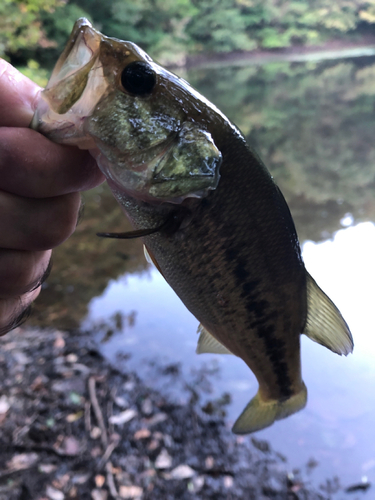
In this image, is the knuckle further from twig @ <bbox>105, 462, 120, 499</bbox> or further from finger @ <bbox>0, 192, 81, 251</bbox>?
twig @ <bbox>105, 462, 120, 499</bbox>

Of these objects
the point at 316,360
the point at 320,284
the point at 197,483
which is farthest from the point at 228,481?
the point at 320,284

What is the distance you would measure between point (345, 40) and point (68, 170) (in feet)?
155

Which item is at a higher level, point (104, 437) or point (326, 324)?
point (326, 324)

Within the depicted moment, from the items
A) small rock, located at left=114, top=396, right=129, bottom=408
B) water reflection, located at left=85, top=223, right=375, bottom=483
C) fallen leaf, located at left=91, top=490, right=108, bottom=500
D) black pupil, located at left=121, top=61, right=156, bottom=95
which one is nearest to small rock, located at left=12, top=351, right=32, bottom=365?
water reflection, located at left=85, top=223, right=375, bottom=483

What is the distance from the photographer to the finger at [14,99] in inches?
38.8

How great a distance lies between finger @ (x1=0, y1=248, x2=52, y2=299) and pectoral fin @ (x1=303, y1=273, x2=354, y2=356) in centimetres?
95

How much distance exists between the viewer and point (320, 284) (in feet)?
15.4

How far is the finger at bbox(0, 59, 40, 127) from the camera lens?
0.99 metres

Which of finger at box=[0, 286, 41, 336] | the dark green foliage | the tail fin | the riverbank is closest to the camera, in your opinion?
finger at box=[0, 286, 41, 336]

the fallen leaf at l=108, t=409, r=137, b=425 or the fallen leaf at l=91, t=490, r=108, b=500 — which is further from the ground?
the fallen leaf at l=91, t=490, r=108, b=500

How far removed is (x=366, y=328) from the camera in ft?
13.1

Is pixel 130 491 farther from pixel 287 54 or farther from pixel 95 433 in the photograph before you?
pixel 287 54

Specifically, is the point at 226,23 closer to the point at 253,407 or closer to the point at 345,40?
the point at 345,40

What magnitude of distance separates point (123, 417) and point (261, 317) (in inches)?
78.9
